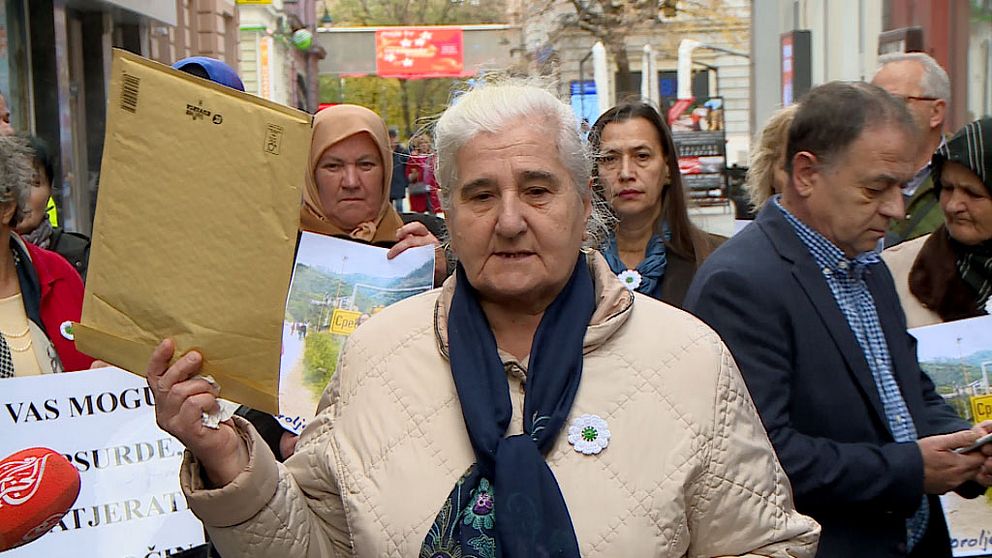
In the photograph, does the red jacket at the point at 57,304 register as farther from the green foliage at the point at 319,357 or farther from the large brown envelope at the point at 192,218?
the large brown envelope at the point at 192,218

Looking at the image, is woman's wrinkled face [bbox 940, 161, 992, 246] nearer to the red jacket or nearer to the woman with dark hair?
the woman with dark hair

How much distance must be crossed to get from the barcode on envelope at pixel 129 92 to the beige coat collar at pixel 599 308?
80 centimetres

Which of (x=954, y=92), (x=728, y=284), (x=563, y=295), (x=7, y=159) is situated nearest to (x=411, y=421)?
(x=563, y=295)

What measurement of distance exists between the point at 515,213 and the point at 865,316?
1251 mm

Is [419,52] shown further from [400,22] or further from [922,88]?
[922,88]

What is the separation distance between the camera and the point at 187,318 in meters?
2.31

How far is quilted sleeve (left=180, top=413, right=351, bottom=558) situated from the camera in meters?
2.44

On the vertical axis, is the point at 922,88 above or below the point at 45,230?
above

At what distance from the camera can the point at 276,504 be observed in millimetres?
2504

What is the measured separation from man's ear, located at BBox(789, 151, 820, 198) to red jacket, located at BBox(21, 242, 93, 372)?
224 cm

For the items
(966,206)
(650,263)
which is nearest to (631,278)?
(650,263)

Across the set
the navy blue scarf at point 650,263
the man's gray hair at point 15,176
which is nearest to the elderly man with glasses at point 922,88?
the navy blue scarf at point 650,263

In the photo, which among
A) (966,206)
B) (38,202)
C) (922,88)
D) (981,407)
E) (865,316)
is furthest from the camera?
(922,88)

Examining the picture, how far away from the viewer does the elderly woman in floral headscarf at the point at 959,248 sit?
382 cm
